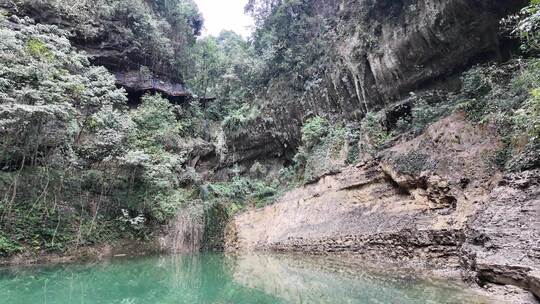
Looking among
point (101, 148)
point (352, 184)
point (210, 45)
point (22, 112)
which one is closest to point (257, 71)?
point (210, 45)

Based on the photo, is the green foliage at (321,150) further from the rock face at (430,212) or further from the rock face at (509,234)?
the rock face at (509,234)

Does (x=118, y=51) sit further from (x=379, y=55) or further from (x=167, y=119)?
(x=379, y=55)

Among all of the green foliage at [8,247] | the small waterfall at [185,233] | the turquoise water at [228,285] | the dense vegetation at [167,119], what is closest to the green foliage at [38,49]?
the dense vegetation at [167,119]

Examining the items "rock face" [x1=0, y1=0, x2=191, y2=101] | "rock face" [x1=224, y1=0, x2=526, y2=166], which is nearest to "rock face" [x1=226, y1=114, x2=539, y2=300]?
A: "rock face" [x1=224, y1=0, x2=526, y2=166]

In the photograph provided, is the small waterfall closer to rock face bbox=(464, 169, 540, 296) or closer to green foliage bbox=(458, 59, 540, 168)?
green foliage bbox=(458, 59, 540, 168)

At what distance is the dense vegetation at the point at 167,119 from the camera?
10.6 meters

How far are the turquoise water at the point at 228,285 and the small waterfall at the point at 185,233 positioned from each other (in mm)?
4573

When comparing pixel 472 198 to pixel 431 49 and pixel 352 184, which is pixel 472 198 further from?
pixel 431 49

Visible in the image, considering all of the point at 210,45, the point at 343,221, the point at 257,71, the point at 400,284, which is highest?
the point at 210,45

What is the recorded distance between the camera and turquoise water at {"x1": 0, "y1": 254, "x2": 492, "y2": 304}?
18.2ft

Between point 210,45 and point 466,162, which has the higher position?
point 210,45

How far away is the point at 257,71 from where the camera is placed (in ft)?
69.3

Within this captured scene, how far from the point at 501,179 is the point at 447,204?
58.8 inches

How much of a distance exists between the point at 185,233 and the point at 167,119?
6588 mm
